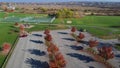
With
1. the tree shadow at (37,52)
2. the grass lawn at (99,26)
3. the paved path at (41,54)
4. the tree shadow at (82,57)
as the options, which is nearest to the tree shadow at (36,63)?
the paved path at (41,54)

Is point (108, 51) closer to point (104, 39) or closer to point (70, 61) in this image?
point (70, 61)

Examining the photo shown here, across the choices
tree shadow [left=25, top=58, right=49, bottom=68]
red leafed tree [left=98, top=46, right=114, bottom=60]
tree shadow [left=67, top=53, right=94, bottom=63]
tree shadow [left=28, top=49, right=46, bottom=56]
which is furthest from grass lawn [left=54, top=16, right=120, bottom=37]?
tree shadow [left=25, top=58, right=49, bottom=68]

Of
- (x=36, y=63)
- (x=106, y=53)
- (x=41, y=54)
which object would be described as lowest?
(x=41, y=54)

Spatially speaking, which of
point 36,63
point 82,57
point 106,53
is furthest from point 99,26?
point 36,63

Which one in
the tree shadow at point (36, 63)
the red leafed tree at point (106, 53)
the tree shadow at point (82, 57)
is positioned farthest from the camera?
the tree shadow at point (82, 57)

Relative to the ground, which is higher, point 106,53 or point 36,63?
point 106,53

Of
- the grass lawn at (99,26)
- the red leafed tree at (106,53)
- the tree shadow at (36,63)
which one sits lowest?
the grass lawn at (99,26)

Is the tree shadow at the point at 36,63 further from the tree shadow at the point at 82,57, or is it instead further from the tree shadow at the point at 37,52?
the tree shadow at the point at 82,57

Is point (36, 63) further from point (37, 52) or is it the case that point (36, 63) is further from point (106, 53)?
point (106, 53)

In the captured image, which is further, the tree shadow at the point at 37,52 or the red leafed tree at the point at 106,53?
the tree shadow at the point at 37,52
